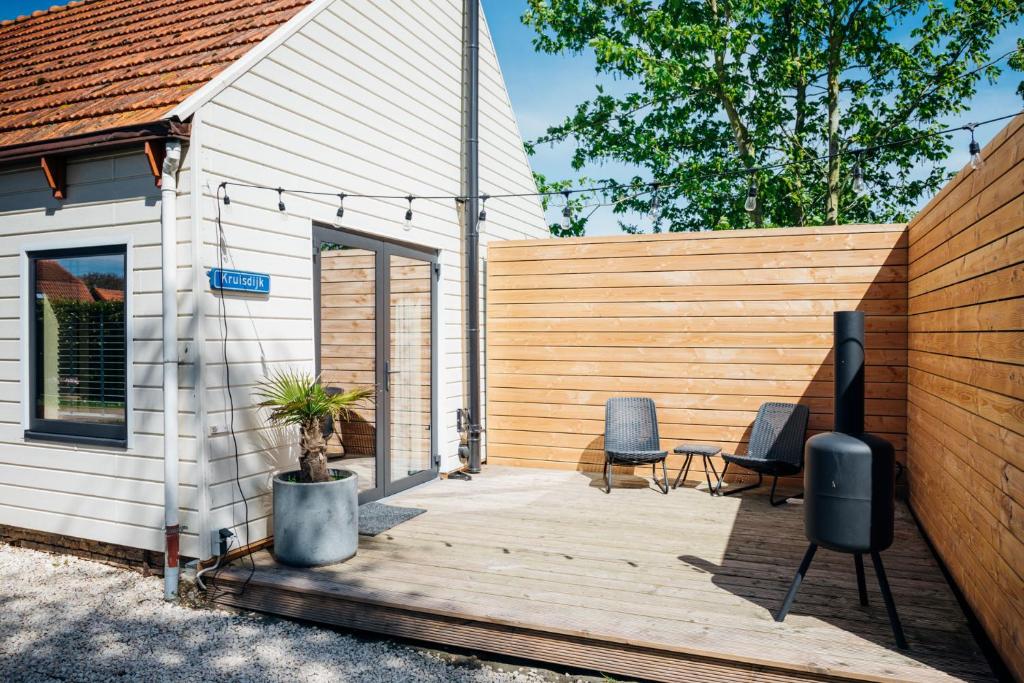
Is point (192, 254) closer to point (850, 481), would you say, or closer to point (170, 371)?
point (170, 371)

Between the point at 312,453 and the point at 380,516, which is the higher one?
the point at 312,453

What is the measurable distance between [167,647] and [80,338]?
2197 mm

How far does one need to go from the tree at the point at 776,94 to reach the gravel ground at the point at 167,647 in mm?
10915

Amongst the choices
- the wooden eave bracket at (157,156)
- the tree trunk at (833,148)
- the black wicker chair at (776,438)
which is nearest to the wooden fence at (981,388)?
the black wicker chair at (776,438)

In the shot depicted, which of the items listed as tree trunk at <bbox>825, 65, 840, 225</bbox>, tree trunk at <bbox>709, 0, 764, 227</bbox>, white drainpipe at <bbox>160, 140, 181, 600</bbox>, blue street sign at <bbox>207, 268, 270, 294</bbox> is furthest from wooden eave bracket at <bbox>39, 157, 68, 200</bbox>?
tree trunk at <bbox>825, 65, 840, 225</bbox>

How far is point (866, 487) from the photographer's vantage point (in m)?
3.12

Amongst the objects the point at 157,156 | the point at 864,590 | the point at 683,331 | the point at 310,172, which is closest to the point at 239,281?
the point at 157,156

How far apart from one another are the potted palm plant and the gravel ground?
0.46 metres

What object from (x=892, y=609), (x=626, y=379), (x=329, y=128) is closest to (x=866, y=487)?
(x=892, y=609)

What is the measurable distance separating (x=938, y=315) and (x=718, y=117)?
11.0 metres

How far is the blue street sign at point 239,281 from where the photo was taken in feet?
13.2

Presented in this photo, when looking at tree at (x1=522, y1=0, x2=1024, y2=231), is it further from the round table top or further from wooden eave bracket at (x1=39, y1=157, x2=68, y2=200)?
wooden eave bracket at (x1=39, y1=157, x2=68, y2=200)

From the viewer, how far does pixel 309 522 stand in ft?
13.2

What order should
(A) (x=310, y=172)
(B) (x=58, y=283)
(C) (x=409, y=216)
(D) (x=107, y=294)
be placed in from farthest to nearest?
1. (C) (x=409, y=216)
2. (A) (x=310, y=172)
3. (B) (x=58, y=283)
4. (D) (x=107, y=294)
